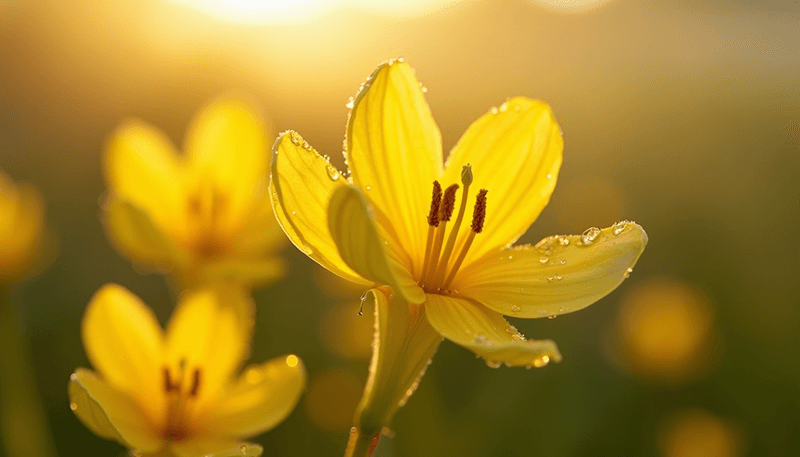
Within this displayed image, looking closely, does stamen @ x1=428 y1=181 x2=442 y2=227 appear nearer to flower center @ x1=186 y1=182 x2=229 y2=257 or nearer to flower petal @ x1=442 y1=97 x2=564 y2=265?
flower petal @ x1=442 y1=97 x2=564 y2=265

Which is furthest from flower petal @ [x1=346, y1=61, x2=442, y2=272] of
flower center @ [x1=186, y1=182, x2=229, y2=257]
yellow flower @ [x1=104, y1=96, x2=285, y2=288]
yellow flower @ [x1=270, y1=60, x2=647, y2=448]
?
flower center @ [x1=186, y1=182, x2=229, y2=257]

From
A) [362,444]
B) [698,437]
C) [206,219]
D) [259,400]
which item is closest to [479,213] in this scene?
[362,444]

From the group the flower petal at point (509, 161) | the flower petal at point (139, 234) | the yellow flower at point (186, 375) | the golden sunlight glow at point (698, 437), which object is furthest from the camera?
the golden sunlight glow at point (698, 437)

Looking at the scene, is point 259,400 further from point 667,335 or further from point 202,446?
point 667,335

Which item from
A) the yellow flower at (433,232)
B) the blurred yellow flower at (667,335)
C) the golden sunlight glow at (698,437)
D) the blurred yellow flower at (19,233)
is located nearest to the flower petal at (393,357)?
the yellow flower at (433,232)

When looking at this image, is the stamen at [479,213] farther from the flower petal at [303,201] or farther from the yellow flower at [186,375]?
the yellow flower at [186,375]

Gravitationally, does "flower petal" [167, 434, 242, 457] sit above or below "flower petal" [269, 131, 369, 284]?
below

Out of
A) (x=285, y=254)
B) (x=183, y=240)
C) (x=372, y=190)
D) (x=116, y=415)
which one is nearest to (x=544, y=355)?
(x=372, y=190)
